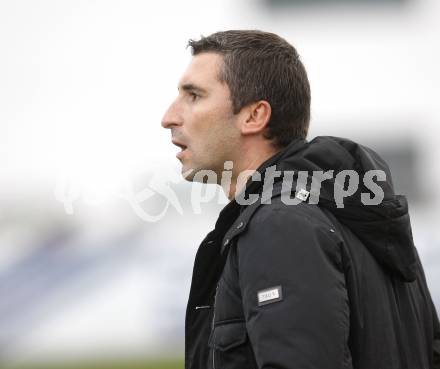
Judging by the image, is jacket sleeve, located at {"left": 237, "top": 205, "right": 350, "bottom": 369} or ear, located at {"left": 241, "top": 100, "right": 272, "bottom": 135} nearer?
jacket sleeve, located at {"left": 237, "top": 205, "right": 350, "bottom": 369}

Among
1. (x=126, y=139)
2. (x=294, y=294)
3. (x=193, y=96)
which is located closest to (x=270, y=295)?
(x=294, y=294)

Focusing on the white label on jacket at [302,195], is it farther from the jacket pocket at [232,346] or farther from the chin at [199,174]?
the chin at [199,174]

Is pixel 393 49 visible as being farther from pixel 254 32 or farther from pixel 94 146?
pixel 254 32

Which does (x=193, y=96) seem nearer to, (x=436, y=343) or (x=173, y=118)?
(x=173, y=118)

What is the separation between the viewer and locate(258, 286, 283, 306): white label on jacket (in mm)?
1219

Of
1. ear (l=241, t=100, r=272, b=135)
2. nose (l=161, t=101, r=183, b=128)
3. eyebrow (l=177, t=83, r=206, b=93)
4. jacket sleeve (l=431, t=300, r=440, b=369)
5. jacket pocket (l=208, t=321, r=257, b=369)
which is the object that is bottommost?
jacket sleeve (l=431, t=300, r=440, b=369)

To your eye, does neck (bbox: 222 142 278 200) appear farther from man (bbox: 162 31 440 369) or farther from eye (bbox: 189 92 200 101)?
eye (bbox: 189 92 200 101)

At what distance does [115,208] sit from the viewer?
5164mm

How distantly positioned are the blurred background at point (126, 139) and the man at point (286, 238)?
327 centimetres

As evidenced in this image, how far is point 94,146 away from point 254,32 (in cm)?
372

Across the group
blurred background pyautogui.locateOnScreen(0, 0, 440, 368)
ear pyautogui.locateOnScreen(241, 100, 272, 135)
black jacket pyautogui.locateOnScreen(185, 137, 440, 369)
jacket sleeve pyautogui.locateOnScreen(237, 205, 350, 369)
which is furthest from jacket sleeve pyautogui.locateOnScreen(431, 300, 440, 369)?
blurred background pyautogui.locateOnScreen(0, 0, 440, 368)

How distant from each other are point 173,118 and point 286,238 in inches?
16.9

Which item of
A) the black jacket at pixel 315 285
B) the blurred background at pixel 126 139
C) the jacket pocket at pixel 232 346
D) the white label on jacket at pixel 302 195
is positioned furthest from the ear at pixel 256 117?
the blurred background at pixel 126 139

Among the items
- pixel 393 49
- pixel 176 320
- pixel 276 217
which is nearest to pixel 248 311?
pixel 276 217
